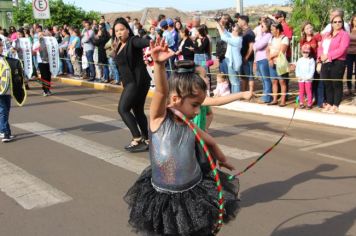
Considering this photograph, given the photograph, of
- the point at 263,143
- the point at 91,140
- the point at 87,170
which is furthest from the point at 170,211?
the point at 91,140

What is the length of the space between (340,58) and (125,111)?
15.4 feet

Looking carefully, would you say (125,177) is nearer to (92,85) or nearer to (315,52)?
(315,52)

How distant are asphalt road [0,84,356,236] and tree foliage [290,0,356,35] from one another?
5.31m

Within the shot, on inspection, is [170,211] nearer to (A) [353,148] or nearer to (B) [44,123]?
(A) [353,148]

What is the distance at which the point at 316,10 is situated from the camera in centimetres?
1383

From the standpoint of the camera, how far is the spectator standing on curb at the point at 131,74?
6.88m

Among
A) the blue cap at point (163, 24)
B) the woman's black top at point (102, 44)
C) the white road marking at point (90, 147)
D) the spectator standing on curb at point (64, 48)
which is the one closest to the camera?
the white road marking at point (90, 147)

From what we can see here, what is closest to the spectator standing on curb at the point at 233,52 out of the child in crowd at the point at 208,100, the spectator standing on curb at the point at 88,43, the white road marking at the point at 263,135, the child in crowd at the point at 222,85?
the child in crowd at the point at 222,85

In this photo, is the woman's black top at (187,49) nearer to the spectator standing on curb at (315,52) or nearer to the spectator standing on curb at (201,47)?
the spectator standing on curb at (201,47)

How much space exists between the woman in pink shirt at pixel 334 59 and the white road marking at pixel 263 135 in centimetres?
198

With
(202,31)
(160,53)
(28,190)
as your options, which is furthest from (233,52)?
(160,53)

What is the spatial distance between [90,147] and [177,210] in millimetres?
4999

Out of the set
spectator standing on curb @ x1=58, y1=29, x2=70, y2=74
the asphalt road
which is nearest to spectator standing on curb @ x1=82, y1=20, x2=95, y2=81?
spectator standing on curb @ x1=58, y1=29, x2=70, y2=74

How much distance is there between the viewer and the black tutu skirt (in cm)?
271
